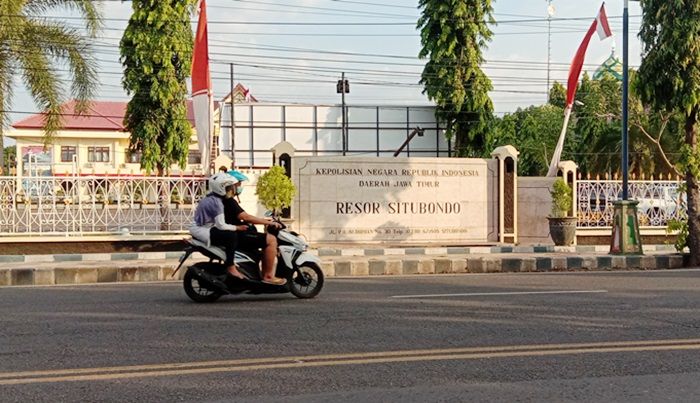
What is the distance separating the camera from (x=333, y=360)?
20.4ft

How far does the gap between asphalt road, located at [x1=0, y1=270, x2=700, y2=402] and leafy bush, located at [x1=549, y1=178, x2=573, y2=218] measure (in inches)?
304

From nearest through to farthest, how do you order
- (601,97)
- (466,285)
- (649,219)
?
(466,285), (649,219), (601,97)

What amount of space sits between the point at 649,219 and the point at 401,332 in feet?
47.0

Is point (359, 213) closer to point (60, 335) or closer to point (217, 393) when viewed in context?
point (60, 335)

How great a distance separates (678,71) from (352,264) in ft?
23.8

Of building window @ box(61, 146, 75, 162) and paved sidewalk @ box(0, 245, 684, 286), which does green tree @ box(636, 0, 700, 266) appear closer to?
paved sidewalk @ box(0, 245, 684, 286)

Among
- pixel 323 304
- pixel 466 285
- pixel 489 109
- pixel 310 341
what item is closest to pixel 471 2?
pixel 489 109

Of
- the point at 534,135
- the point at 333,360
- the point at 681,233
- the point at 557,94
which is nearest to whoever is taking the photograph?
the point at 333,360

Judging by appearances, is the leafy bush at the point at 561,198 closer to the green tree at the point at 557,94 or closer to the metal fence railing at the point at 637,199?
the metal fence railing at the point at 637,199

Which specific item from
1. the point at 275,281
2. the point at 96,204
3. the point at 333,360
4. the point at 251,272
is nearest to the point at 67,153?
the point at 96,204

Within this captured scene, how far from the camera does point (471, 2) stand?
34.5 m

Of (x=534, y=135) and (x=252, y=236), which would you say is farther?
(x=534, y=135)

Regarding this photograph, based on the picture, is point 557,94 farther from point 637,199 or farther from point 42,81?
point 42,81

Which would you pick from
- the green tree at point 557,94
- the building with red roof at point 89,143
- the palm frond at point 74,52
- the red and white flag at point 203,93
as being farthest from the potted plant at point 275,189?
the green tree at point 557,94
